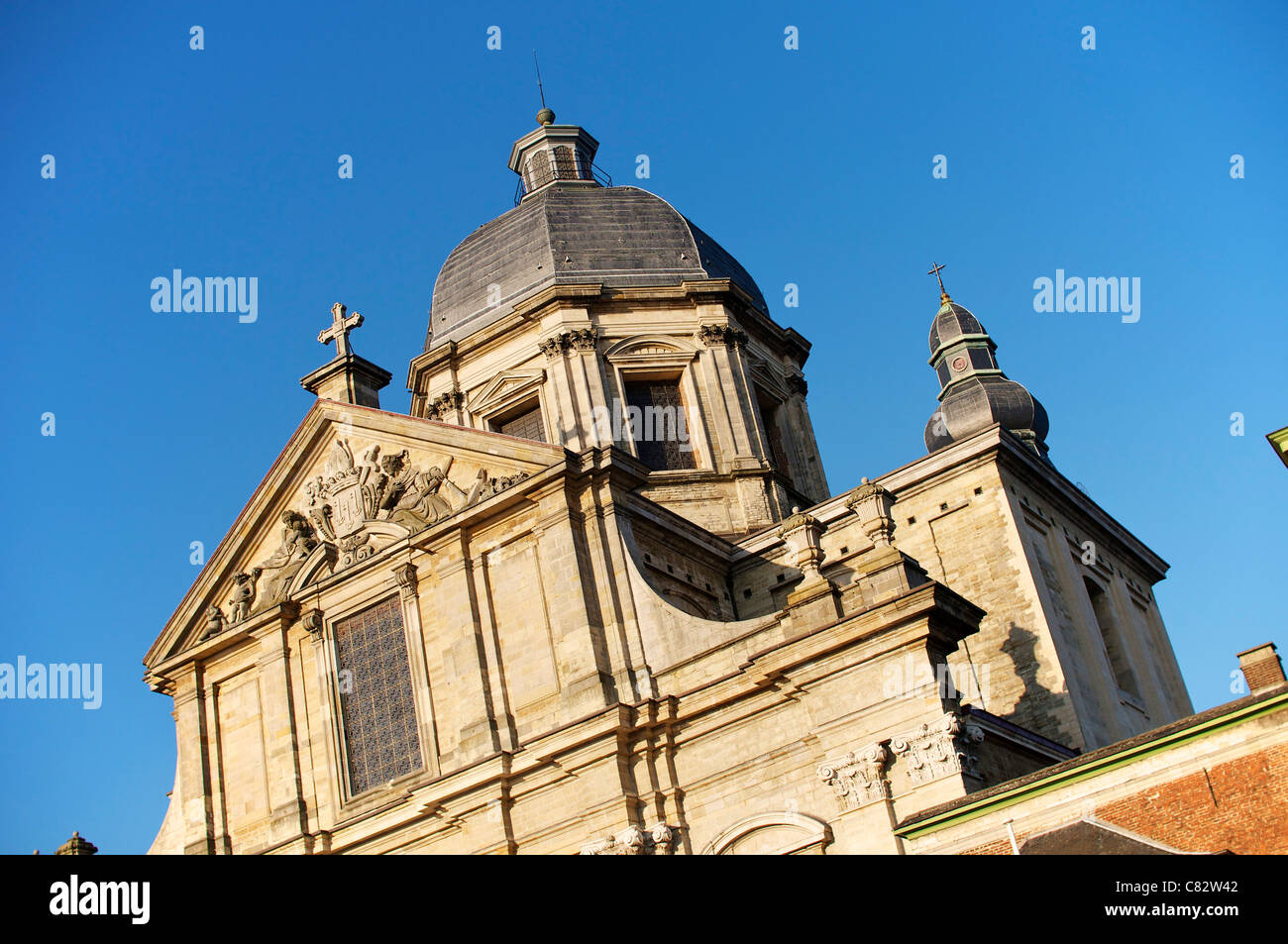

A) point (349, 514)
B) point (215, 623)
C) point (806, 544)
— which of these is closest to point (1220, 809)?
point (806, 544)

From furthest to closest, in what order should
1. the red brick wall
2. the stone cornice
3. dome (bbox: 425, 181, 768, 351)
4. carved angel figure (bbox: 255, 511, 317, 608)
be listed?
dome (bbox: 425, 181, 768, 351) < carved angel figure (bbox: 255, 511, 317, 608) < the stone cornice < the red brick wall

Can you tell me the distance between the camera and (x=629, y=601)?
77.0ft

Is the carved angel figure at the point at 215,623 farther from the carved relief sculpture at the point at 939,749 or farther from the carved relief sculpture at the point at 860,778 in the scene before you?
the carved relief sculpture at the point at 939,749

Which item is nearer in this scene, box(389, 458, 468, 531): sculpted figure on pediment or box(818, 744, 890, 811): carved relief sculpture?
box(818, 744, 890, 811): carved relief sculpture

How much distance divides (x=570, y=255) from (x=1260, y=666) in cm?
1870

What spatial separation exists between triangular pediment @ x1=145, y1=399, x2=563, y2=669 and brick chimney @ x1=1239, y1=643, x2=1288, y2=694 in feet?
35.8

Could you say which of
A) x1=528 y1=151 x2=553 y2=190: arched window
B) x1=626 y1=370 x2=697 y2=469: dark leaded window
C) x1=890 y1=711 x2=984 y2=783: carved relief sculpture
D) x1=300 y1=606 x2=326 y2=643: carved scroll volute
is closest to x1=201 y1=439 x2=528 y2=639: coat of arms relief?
x1=300 y1=606 x2=326 y2=643: carved scroll volute

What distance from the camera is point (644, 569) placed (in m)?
24.5

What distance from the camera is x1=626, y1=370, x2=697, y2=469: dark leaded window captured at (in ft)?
100

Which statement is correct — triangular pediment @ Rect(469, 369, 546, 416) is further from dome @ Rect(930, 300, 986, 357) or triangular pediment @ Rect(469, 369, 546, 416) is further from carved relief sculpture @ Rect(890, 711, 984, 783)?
carved relief sculpture @ Rect(890, 711, 984, 783)

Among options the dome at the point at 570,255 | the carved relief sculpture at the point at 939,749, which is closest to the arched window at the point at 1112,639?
the dome at the point at 570,255

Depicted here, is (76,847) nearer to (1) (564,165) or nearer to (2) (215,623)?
(2) (215,623)

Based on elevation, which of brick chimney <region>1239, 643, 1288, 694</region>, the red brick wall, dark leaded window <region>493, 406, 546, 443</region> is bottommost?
the red brick wall

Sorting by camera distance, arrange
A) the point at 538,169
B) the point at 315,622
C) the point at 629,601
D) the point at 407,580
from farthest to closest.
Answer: the point at 538,169 < the point at 315,622 < the point at 407,580 < the point at 629,601
